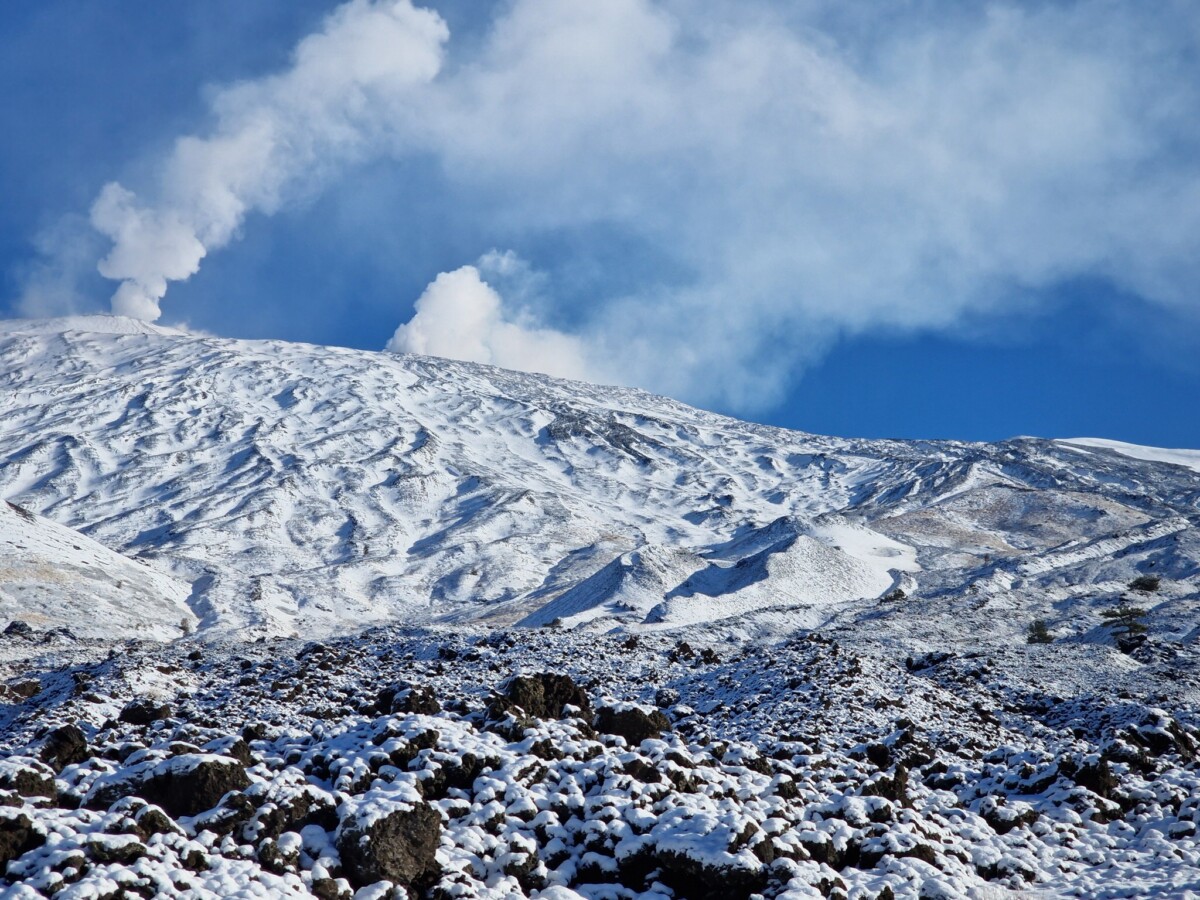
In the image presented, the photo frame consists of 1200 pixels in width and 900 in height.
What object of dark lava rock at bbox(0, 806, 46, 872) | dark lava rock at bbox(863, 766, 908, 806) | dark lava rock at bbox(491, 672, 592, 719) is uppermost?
dark lava rock at bbox(491, 672, 592, 719)

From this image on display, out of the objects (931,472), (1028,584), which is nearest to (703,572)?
(1028,584)

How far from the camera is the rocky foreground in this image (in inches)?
422

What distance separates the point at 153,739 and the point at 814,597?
73149 mm

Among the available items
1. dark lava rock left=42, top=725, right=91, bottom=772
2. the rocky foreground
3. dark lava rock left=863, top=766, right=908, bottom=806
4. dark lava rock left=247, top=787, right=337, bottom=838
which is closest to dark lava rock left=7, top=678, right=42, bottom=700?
the rocky foreground

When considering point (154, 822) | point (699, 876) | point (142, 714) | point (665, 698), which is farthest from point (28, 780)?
point (665, 698)

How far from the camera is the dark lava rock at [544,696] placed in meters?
18.1

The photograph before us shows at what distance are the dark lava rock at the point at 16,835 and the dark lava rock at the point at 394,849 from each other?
11.2 ft

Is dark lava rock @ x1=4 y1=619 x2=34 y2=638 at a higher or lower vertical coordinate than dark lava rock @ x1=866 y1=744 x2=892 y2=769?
higher

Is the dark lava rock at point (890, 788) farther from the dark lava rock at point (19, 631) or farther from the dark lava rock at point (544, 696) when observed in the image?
the dark lava rock at point (19, 631)

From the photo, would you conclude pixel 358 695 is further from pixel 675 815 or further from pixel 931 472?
pixel 931 472

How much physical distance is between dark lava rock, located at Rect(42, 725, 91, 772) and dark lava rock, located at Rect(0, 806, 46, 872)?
388 cm

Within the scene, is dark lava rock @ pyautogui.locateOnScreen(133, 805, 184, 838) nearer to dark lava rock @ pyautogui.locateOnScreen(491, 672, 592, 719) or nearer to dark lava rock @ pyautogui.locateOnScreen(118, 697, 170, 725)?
dark lava rock @ pyautogui.locateOnScreen(491, 672, 592, 719)

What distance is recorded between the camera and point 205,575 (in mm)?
Result: 102188

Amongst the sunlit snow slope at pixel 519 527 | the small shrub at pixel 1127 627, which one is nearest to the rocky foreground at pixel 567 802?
the small shrub at pixel 1127 627
